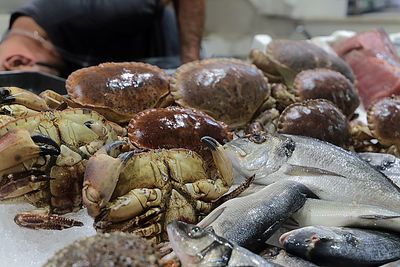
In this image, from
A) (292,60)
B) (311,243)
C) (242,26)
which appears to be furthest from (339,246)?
(242,26)

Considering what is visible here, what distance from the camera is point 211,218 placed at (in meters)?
1.04

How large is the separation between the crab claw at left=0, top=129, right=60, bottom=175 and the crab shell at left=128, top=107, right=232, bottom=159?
24 centimetres

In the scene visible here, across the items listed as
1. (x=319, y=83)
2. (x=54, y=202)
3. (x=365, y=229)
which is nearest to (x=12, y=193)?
(x=54, y=202)

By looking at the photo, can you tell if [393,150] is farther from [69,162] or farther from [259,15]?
[259,15]

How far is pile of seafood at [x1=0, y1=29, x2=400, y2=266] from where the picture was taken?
99 cm

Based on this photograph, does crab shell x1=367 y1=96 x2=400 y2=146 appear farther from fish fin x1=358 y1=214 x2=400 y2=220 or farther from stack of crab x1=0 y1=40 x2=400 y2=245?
fish fin x1=358 y1=214 x2=400 y2=220

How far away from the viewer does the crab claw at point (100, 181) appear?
100 centimetres

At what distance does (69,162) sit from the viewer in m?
1.12

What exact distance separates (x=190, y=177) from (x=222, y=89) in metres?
0.52

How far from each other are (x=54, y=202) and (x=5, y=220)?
0.11 meters

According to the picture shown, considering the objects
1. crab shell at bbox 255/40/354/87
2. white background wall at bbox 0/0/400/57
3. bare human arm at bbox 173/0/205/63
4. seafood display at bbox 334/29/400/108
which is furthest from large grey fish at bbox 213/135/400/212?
white background wall at bbox 0/0/400/57

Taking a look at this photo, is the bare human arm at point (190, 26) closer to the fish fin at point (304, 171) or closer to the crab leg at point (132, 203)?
the fish fin at point (304, 171)

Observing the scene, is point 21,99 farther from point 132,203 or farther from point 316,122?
point 316,122

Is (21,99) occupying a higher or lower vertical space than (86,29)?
higher
